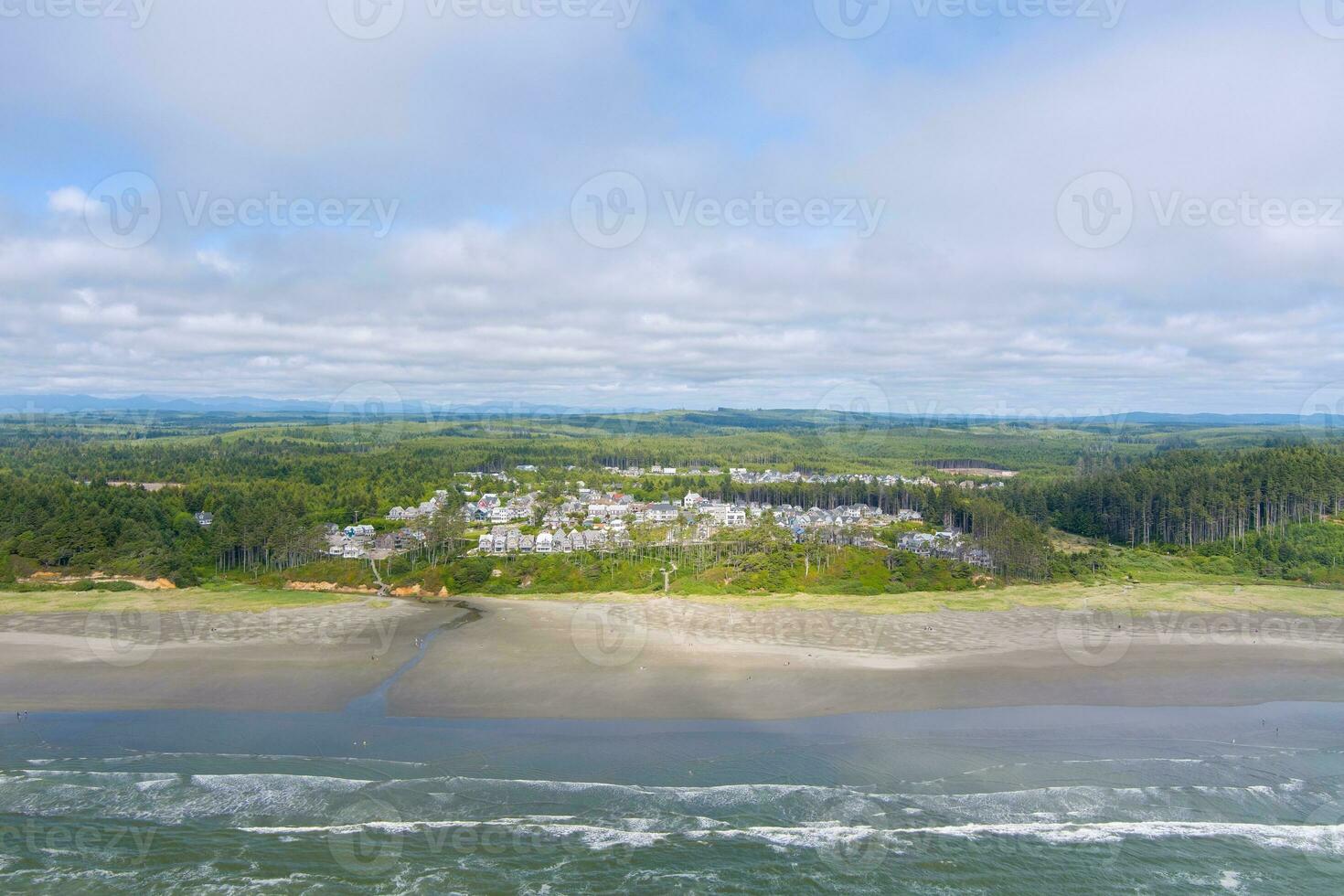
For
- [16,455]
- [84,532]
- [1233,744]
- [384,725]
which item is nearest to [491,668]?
[384,725]

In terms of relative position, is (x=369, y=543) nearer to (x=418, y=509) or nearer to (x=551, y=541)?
(x=551, y=541)

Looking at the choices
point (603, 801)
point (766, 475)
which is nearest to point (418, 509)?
point (766, 475)

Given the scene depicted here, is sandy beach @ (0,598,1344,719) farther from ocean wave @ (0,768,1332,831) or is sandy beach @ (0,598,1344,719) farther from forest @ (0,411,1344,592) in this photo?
forest @ (0,411,1344,592)

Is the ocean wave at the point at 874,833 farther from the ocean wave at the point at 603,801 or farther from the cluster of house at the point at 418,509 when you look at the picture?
the cluster of house at the point at 418,509

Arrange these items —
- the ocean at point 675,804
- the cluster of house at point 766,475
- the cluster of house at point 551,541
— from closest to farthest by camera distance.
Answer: the ocean at point 675,804
the cluster of house at point 551,541
the cluster of house at point 766,475

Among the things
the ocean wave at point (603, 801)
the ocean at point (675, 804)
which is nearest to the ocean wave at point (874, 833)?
the ocean at point (675, 804)

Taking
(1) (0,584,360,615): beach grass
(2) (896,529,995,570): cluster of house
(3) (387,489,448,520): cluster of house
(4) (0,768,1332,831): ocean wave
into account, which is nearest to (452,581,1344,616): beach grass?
(2) (896,529,995,570): cluster of house
